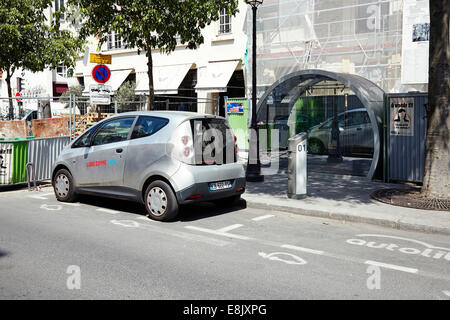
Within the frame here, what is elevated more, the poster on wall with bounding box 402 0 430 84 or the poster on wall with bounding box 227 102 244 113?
the poster on wall with bounding box 402 0 430 84

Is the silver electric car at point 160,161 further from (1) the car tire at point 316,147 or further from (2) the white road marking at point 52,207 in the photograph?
(1) the car tire at point 316,147

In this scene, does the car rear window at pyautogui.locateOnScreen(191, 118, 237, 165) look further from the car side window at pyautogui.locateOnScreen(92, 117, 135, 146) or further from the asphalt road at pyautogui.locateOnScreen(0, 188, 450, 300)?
the car side window at pyautogui.locateOnScreen(92, 117, 135, 146)

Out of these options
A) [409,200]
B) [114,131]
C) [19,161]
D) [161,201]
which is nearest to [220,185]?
[161,201]

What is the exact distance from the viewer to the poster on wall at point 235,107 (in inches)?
655

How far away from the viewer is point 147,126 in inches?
293

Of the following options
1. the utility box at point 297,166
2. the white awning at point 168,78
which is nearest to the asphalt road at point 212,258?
the utility box at point 297,166

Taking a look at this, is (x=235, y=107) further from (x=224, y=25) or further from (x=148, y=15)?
(x=224, y=25)

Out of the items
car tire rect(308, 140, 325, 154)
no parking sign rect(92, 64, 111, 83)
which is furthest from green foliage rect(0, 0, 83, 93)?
car tire rect(308, 140, 325, 154)

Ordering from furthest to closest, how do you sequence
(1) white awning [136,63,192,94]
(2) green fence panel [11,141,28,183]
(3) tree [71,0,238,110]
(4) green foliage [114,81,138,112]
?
1. (4) green foliage [114,81,138,112]
2. (1) white awning [136,63,192,94]
3. (3) tree [71,0,238,110]
4. (2) green fence panel [11,141,28,183]

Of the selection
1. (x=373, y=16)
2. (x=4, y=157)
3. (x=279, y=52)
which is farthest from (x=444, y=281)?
(x=279, y=52)

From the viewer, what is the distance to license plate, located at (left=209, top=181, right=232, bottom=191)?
24.0ft

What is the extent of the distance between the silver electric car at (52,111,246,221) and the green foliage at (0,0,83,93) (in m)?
10.6
